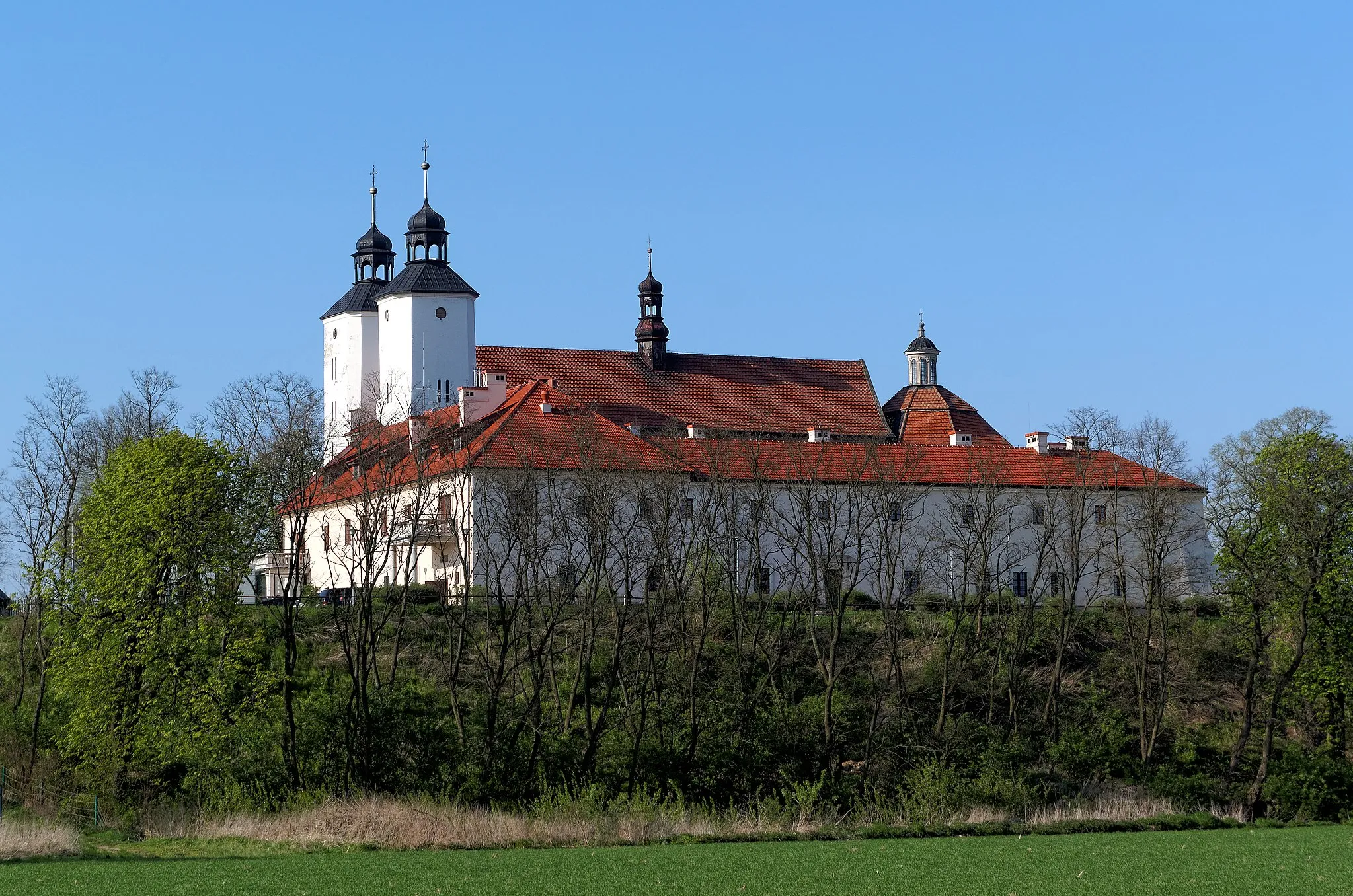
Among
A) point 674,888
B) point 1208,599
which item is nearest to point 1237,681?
point 1208,599

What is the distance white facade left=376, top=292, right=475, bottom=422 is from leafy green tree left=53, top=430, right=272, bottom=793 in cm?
3186

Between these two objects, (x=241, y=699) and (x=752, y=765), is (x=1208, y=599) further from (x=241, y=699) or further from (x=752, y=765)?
(x=241, y=699)

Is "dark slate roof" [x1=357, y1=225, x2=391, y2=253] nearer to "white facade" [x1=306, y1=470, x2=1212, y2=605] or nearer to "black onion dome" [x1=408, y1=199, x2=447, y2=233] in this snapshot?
"black onion dome" [x1=408, y1=199, x2=447, y2=233]

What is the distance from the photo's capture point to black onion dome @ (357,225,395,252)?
276 ft

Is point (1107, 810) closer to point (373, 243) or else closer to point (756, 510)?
point (756, 510)

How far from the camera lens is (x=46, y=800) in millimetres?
39625

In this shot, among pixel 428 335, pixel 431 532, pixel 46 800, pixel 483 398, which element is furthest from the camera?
pixel 428 335

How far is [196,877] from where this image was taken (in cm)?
2667

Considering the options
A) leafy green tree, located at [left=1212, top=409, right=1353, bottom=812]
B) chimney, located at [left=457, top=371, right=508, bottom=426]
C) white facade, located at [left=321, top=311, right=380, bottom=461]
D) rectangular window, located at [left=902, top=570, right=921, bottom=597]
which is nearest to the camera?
leafy green tree, located at [left=1212, top=409, right=1353, bottom=812]

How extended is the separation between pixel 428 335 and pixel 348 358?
733 centimetres

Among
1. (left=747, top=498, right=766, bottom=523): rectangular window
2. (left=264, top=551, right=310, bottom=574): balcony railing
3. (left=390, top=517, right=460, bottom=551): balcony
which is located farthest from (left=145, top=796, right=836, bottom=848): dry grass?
(left=747, top=498, right=766, bottom=523): rectangular window

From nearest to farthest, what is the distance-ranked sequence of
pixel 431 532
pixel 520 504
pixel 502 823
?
pixel 502 823 < pixel 520 504 < pixel 431 532

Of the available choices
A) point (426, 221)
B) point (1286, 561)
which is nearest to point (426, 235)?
point (426, 221)

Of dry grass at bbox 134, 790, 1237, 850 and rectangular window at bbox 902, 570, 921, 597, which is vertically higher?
rectangular window at bbox 902, 570, 921, 597
